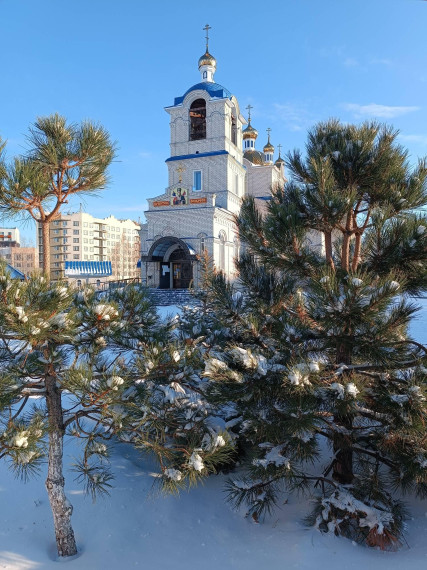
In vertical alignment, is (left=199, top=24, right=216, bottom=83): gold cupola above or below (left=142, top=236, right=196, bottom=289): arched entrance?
above

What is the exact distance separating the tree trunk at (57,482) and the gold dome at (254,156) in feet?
83.0

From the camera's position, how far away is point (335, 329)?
2881mm

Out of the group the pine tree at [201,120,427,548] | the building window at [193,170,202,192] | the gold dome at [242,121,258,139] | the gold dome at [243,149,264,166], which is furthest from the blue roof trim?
the pine tree at [201,120,427,548]

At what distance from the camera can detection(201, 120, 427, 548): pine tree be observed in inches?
107

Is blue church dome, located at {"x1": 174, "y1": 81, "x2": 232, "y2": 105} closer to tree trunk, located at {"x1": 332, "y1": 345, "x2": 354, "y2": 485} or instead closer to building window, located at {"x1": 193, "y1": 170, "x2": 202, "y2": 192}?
building window, located at {"x1": 193, "y1": 170, "x2": 202, "y2": 192}

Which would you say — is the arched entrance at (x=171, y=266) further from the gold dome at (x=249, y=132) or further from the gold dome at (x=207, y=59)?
the gold dome at (x=249, y=132)

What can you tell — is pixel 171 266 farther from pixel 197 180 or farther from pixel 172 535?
pixel 172 535

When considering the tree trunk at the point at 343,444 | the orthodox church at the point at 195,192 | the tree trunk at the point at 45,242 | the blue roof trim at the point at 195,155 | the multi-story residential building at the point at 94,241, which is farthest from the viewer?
the multi-story residential building at the point at 94,241

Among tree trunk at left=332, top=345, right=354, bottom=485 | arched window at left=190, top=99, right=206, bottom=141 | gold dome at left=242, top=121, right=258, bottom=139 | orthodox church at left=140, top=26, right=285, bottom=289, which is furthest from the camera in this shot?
gold dome at left=242, top=121, right=258, bottom=139

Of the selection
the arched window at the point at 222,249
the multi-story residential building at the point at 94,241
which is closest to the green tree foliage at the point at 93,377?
the arched window at the point at 222,249

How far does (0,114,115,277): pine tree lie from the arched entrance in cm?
1531

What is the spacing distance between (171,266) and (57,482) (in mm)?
16434

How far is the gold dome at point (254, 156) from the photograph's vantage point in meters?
26.3

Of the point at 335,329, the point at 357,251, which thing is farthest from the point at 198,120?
the point at 335,329
